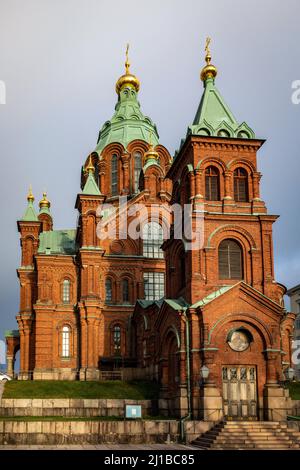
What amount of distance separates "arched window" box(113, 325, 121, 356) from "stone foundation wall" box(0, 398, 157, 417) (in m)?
14.3

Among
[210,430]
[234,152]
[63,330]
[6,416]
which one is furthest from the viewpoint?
[63,330]

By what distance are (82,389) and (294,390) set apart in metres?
12.6

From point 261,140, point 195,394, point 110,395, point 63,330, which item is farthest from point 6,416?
point 261,140

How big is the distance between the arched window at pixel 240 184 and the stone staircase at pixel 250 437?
1228 cm

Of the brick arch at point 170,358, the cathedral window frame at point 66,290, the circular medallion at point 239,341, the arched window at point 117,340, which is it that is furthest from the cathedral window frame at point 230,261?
the cathedral window frame at point 66,290

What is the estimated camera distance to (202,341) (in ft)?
107

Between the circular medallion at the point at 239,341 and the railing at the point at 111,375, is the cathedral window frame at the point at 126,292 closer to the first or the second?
the railing at the point at 111,375

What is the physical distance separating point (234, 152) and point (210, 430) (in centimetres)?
1499

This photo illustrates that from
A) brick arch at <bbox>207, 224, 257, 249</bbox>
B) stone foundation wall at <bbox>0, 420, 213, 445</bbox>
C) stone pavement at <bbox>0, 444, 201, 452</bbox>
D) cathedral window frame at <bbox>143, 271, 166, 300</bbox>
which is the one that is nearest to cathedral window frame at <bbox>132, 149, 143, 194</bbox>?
cathedral window frame at <bbox>143, 271, 166, 300</bbox>

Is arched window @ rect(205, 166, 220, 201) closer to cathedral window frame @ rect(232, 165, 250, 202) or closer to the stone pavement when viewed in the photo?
cathedral window frame @ rect(232, 165, 250, 202)

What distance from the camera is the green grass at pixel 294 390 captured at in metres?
36.2

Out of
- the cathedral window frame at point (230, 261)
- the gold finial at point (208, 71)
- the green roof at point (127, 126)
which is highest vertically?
the green roof at point (127, 126)

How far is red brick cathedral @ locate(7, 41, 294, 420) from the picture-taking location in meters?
32.8
